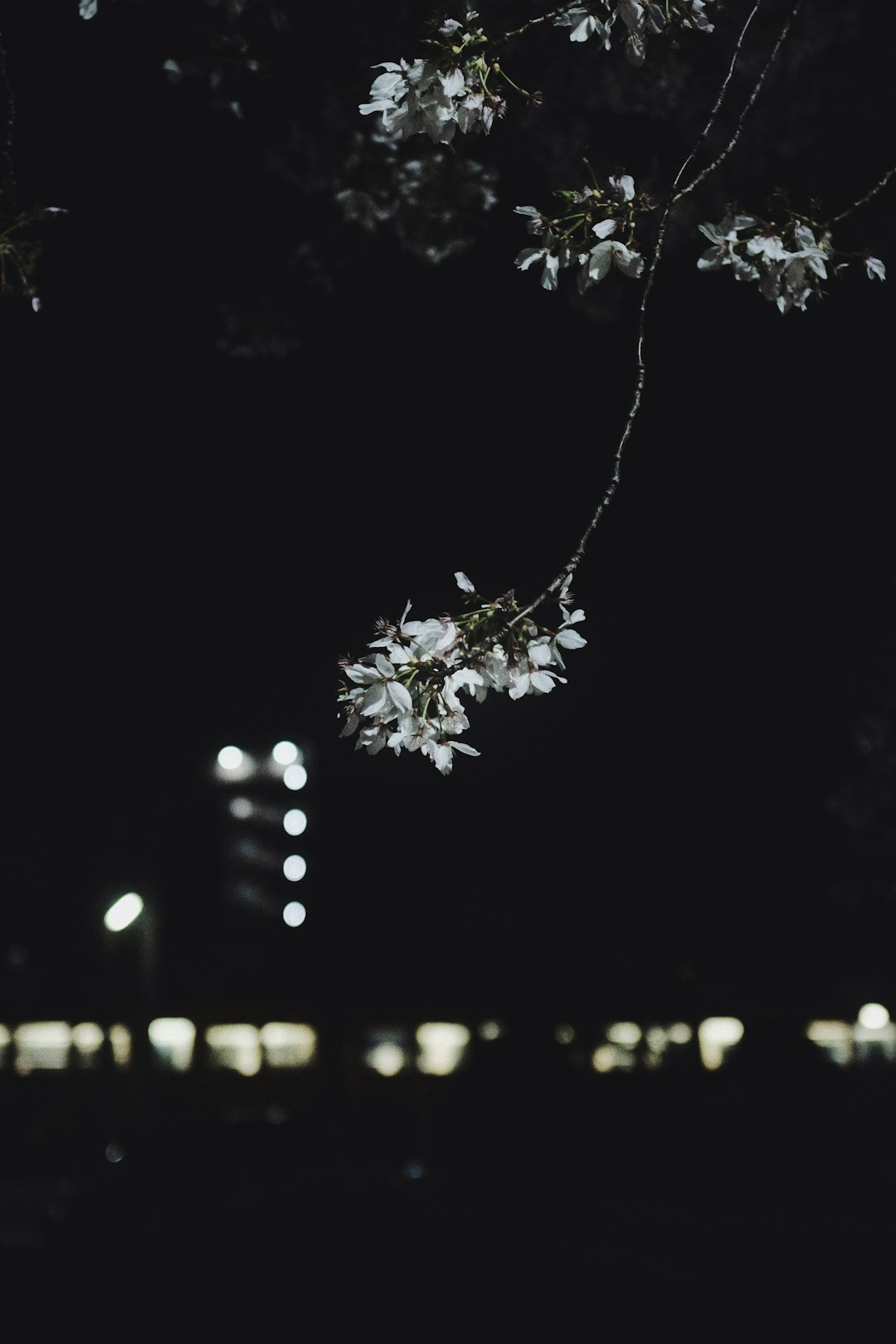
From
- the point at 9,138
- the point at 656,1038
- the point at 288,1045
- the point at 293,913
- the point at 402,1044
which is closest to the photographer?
the point at 9,138

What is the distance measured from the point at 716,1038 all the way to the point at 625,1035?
1.80 meters

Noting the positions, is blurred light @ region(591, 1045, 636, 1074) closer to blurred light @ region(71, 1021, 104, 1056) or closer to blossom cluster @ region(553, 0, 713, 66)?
blurred light @ region(71, 1021, 104, 1056)

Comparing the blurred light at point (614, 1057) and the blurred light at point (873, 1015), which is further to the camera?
the blurred light at point (614, 1057)

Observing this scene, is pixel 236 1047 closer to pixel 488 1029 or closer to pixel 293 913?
pixel 488 1029

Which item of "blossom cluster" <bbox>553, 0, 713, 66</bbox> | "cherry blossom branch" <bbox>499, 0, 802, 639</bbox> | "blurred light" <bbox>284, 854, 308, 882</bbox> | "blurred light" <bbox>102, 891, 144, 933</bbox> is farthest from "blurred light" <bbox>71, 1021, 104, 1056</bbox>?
"blossom cluster" <bbox>553, 0, 713, 66</bbox>

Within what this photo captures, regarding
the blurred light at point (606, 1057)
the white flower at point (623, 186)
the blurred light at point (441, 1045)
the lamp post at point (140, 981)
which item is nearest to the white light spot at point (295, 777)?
the lamp post at point (140, 981)

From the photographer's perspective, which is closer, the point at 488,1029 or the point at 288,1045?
the point at 488,1029

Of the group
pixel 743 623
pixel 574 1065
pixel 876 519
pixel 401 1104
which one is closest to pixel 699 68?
pixel 876 519

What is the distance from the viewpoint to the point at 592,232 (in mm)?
3146

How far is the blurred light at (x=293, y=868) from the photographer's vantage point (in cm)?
1222

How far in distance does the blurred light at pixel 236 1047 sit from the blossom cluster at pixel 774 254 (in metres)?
25.0

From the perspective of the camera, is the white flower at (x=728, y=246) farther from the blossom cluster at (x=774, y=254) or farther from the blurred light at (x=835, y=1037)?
the blurred light at (x=835, y=1037)

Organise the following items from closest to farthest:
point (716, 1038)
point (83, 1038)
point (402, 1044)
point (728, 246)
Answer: point (728, 246) < point (716, 1038) < point (402, 1044) < point (83, 1038)

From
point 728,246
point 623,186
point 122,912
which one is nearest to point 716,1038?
point 122,912
